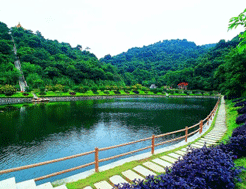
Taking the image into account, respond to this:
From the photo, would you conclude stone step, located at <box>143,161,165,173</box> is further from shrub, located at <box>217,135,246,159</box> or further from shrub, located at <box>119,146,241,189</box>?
shrub, located at <box>217,135,246,159</box>

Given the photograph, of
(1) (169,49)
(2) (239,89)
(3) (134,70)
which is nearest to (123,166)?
(2) (239,89)

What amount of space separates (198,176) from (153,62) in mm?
138163

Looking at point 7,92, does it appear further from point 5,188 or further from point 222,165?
Answer: point 222,165

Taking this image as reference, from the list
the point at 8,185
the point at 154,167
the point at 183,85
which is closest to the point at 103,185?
the point at 154,167

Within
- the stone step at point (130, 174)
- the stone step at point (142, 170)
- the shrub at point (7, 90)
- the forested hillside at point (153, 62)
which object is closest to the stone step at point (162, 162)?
the stone step at point (142, 170)

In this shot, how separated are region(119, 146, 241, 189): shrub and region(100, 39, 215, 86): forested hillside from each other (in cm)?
9470

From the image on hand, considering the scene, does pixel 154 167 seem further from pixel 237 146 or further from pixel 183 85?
pixel 183 85

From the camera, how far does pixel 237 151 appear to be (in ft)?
20.4

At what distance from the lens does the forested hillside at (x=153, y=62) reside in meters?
109

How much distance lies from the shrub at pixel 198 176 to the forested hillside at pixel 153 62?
9470 centimetres

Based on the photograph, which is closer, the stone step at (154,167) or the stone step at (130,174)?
the stone step at (130,174)

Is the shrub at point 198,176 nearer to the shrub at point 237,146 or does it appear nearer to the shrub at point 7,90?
the shrub at point 237,146

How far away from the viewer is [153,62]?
13612cm

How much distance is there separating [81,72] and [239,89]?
217 feet
